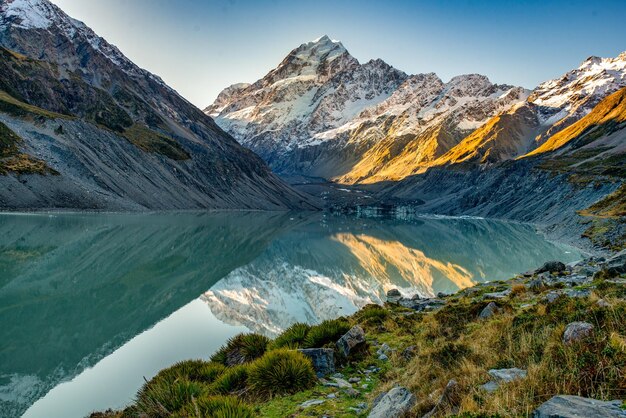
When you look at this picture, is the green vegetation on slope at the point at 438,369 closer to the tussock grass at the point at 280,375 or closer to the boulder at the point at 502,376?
the tussock grass at the point at 280,375

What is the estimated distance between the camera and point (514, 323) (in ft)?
37.6

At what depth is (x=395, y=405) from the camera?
7844mm

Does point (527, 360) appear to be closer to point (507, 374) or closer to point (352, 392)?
point (507, 374)

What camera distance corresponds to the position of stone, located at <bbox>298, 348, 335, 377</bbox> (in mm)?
12078

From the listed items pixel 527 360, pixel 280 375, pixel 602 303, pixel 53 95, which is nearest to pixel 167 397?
pixel 280 375

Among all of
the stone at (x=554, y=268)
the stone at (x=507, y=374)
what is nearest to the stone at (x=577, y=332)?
the stone at (x=507, y=374)

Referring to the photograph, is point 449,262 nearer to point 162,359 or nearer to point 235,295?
point 235,295

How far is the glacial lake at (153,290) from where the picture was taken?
19.8m

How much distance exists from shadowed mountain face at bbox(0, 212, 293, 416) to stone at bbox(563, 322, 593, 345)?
692 inches

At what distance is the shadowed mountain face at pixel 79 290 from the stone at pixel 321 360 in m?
11.3

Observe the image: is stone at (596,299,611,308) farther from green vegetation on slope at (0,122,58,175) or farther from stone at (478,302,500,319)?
green vegetation on slope at (0,122,58,175)

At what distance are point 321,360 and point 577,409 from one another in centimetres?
796

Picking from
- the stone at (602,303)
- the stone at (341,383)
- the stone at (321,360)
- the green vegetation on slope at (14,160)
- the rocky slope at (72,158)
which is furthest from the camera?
the rocky slope at (72,158)

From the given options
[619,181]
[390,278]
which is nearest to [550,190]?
[619,181]
